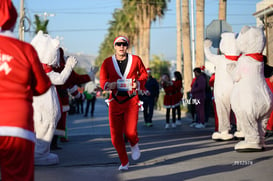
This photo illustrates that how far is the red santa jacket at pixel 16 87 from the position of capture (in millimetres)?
4340

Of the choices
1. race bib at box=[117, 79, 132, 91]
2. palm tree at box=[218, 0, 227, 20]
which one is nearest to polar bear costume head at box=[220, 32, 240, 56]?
race bib at box=[117, 79, 132, 91]

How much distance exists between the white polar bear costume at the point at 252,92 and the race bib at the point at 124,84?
7.79ft

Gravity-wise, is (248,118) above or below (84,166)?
above

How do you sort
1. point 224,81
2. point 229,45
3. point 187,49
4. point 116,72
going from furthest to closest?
1. point 187,49
2. point 224,81
3. point 229,45
4. point 116,72

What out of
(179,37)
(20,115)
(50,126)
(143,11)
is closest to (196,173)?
(50,126)

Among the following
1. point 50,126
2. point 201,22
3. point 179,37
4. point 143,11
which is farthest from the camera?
point 143,11

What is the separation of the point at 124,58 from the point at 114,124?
104 cm

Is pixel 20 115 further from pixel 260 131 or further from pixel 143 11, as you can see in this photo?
pixel 143 11

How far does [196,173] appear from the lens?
24.9 feet

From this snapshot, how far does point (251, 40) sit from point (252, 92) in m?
0.91

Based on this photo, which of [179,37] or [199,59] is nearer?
[199,59]

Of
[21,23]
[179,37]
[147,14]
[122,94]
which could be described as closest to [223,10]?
[179,37]

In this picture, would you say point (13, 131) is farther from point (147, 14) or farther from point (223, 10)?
point (147, 14)

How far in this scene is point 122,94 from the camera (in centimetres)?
811
